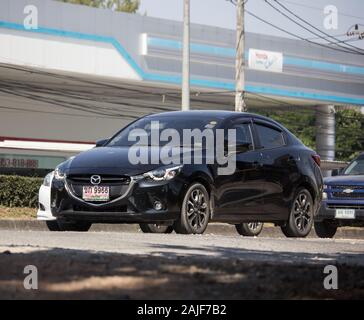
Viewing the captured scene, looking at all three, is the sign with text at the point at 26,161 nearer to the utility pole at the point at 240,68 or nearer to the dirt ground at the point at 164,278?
the utility pole at the point at 240,68

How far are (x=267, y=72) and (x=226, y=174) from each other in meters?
45.8

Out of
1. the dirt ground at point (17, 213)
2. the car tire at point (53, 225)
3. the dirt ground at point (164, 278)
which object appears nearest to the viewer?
the dirt ground at point (164, 278)

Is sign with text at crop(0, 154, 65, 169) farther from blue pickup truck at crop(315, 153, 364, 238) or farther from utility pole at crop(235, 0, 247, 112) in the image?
blue pickup truck at crop(315, 153, 364, 238)

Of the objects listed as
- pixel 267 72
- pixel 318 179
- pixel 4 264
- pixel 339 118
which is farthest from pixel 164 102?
pixel 4 264

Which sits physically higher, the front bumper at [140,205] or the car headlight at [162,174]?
the car headlight at [162,174]

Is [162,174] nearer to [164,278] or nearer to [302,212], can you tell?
[302,212]

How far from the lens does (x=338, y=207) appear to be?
63.3 feet

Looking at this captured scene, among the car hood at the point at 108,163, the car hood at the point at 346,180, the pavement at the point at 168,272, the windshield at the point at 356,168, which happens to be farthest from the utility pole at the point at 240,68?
the pavement at the point at 168,272

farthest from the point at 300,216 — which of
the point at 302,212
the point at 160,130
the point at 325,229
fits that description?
the point at 325,229

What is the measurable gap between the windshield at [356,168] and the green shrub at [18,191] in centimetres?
666

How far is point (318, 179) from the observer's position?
1634 centimetres

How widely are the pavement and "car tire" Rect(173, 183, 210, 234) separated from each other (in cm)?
258

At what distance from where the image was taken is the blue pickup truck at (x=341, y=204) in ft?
62.7
